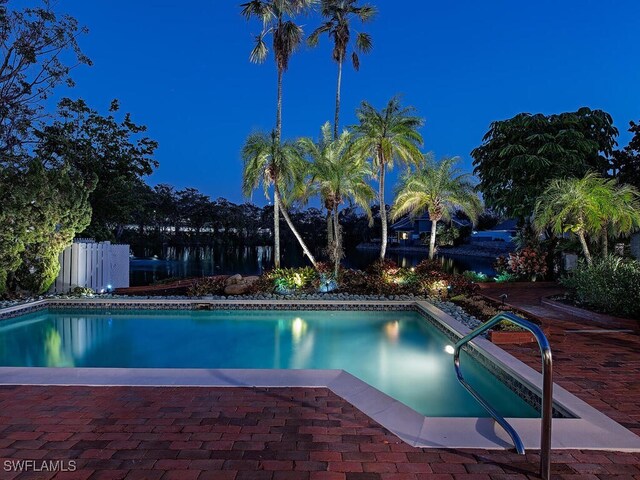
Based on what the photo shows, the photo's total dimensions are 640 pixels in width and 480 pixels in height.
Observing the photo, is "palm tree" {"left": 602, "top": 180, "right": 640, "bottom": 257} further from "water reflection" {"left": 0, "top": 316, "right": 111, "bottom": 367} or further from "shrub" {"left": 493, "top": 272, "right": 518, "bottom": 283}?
"water reflection" {"left": 0, "top": 316, "right": 111, "bottom": 367}

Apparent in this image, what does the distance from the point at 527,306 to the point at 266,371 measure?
26.6 ft

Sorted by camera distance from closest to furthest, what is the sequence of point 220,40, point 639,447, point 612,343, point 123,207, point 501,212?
point 639,447 → point 612,343 → point 123,207 → point 501,212 → point 220,40

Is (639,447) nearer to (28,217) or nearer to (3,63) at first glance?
(28,217)

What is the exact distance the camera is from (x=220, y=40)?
77.9 meters

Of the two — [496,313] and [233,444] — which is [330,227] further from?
[233,444]

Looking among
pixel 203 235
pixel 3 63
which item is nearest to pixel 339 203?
pixel 3 63

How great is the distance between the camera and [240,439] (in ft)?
11.9

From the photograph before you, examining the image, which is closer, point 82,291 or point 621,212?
point 621,212

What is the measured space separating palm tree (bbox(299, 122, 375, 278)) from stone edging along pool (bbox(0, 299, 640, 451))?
7.89 meters

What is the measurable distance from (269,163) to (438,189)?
21.0ft

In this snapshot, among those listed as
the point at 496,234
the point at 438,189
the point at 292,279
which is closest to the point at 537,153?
the point at 438,189

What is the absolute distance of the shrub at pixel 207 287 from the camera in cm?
1369

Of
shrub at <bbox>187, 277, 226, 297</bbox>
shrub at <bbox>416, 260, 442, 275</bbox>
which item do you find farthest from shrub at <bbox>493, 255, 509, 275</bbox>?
shrub at <bbox>187, 277, 226, 297</bbox>

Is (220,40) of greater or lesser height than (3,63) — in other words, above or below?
above
